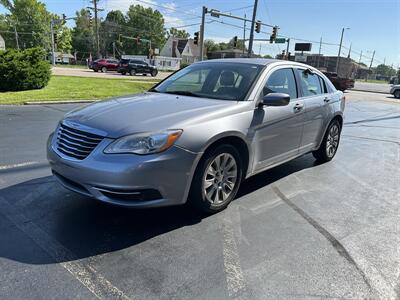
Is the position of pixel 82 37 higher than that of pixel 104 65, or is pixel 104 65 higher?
pixel 82 37

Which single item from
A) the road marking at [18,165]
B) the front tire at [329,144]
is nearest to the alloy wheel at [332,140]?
the front tire at [329,144]

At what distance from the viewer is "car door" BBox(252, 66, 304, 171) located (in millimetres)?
4251

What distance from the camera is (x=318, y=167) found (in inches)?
239

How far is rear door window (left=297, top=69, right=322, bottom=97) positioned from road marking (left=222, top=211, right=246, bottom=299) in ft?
8.36

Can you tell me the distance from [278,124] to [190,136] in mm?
1554

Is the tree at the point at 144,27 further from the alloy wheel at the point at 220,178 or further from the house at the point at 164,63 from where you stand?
the alloy wheel at the point at 220,178

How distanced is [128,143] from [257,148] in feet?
5.47

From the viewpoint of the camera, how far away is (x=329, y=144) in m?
6.27

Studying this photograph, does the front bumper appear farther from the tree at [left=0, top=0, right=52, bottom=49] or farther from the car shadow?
the tree at [left=0, top=0, right=52, bottom=49]

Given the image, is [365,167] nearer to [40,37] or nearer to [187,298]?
[187,298]

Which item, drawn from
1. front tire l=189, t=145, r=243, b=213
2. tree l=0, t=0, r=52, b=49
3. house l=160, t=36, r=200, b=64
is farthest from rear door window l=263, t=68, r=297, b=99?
house l=160, t=36, r=200, b=64

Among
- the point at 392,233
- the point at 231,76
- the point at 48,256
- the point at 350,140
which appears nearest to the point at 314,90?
the point at 231,76

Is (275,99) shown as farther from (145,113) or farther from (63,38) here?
(63,38)

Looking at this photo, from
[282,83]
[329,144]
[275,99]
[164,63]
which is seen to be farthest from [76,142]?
[164,63]
